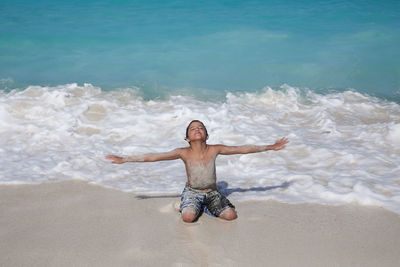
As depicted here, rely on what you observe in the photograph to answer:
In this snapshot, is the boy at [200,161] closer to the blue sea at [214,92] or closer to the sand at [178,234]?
the sand at [178,234]

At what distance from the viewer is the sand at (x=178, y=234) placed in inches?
119

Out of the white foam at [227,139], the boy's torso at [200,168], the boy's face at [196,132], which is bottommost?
the white foam at [227,139]

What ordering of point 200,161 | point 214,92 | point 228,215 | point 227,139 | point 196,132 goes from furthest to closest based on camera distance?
1. point 214,92
2. point 227,139
3. point 200,161
4. point 196,132
5. point 228,215

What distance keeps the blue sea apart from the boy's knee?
677mm

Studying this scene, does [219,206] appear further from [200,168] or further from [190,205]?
[200,168]

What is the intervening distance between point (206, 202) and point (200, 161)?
0.40 meters

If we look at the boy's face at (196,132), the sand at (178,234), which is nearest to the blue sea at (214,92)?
the sand at (178,234)

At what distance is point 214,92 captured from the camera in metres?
10.0

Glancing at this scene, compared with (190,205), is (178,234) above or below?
below

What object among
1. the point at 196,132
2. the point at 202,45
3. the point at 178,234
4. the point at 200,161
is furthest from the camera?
the point at 202,45

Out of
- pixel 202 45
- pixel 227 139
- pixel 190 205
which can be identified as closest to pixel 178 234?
pixel 190 205

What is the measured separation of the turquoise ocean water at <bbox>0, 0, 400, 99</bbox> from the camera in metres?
11.7

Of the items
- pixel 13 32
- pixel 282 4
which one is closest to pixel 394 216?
pixel 13 32

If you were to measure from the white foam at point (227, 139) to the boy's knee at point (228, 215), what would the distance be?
642mm
